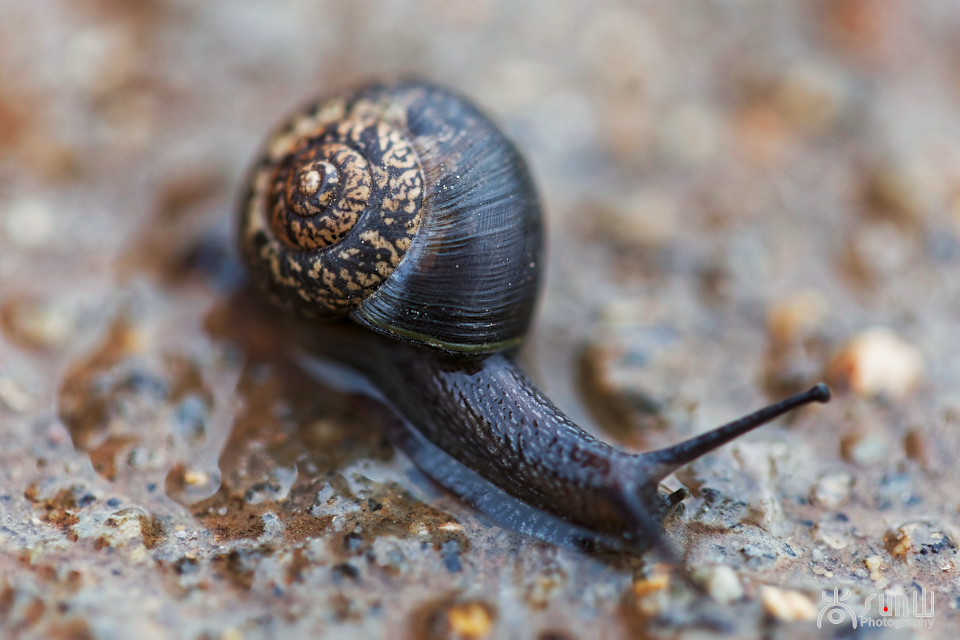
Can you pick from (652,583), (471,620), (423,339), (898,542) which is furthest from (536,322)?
(898,542)

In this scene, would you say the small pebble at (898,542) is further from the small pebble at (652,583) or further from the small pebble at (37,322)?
the small pebble at (37,322)

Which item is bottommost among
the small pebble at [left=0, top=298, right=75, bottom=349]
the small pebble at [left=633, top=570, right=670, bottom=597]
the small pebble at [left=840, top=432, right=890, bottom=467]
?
the small pebble at [left=633, top=570, right=670, bottom=597]

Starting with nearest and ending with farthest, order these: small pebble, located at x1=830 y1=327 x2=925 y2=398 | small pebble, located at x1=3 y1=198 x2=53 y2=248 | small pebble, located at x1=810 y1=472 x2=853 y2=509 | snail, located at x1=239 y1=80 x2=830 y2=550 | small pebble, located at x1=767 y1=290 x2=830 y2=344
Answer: snail, located at x1=239 y1=80 x2=830 y2=550 < small pebble, located at x1=810 y1=472 x2=853 y2=509 < small pebble, located at x1=830 y1=327 x2=925 y2=398 < small pebble, located at x1=767 y1=290 x2=830 y2=344 < small pebble, located at x1=3 y1=198 x2=53 y2=248

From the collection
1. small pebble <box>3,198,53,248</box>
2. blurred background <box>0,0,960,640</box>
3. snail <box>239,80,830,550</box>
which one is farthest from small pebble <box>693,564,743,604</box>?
small pebble <box>3,198,53,248</box>

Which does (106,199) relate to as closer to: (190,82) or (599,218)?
(190,82)

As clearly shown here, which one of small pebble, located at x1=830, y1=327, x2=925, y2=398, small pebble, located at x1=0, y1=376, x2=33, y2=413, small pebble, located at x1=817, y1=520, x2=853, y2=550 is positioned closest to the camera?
small pebble, located at x1=817, y1=520, x2=853, y2=550

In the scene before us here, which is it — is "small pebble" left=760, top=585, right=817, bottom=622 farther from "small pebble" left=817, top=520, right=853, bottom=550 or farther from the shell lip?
the shell lip

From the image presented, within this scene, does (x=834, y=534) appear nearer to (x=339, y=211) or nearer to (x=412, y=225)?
(x=412, y=225)
